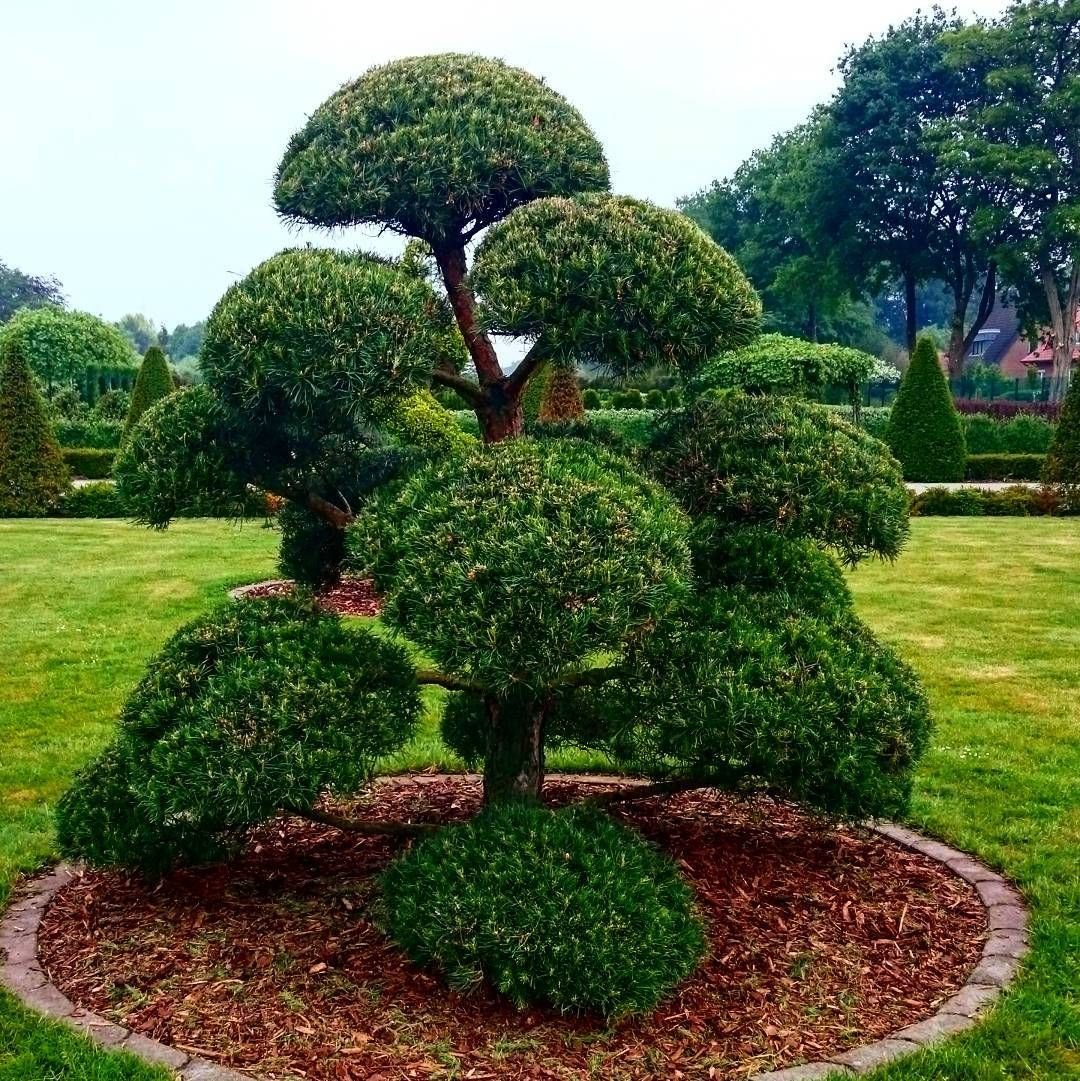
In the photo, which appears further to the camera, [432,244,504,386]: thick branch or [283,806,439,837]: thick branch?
[283,806,439,837]: thick branch

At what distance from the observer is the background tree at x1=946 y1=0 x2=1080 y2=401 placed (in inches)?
1400

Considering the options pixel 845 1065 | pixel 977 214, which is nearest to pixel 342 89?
pixel 845 1065

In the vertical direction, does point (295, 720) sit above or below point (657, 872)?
above

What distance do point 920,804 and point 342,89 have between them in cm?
426

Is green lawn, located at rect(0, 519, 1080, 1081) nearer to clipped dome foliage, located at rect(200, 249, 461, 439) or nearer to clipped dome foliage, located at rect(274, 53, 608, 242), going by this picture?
clipped dome foliage, located at rect(200, 249, 461, 439)

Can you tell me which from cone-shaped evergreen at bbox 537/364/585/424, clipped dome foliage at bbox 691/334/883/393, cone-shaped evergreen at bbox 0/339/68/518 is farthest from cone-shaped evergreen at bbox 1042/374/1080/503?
cone-shaped evergreen at bbox 0/339/68/518

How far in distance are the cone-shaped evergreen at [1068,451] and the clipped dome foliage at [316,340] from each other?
1737 cm

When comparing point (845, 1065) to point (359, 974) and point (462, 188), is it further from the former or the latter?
point (462, 188)

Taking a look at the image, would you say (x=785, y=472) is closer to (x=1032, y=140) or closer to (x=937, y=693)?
(x=937, y=693)

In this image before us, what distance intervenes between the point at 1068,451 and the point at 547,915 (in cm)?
1801

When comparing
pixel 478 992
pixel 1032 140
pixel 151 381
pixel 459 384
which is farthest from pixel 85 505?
pixel 1032 140

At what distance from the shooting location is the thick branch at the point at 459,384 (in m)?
4.32

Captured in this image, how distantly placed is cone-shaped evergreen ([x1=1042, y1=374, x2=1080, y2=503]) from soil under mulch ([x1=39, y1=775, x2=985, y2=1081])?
1561cm

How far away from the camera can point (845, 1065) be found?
3412 millimetres
